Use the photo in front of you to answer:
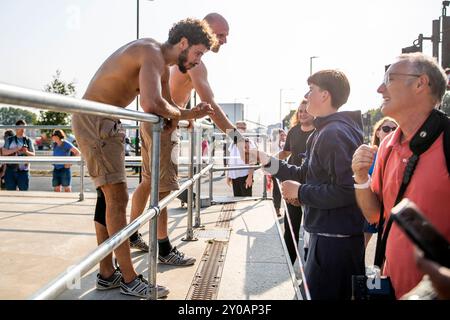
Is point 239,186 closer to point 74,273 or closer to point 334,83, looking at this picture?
point 334,83

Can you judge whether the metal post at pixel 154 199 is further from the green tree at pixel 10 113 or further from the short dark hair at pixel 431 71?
the short dark hair at pixel 431 71

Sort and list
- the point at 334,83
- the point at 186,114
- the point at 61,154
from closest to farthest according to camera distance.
→ 1. the point at 334,83
2. the point at 186,114
3. the point at 61,154

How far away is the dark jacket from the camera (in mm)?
2156

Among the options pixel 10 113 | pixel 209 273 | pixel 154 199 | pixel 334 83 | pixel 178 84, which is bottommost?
pixel 209 273

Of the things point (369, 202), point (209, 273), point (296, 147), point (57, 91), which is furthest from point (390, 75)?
point (57, 91)

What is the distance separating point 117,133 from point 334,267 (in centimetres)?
154

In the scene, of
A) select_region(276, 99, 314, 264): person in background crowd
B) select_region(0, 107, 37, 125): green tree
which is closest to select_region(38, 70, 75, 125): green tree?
select_region(0, 107, 37, 125): green tree

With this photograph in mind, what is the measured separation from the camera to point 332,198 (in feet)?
7.04

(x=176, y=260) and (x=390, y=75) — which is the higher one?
(x=390, y=75)

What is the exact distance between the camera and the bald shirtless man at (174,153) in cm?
338

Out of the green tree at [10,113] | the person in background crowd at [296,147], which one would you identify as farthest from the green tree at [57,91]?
the person in background crowd at [296,147]

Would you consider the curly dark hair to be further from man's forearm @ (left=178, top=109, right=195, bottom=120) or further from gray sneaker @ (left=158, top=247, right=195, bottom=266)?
gray sneaker @ (left=158, top=247, right=195, bottom=266)
